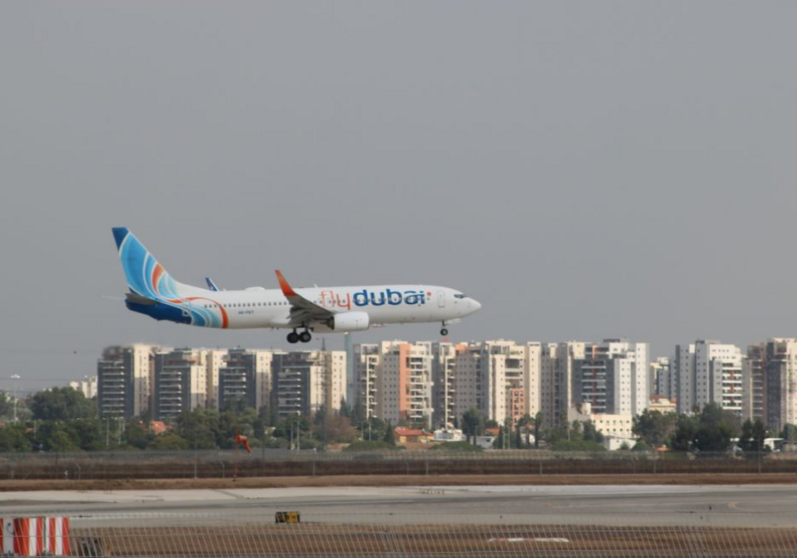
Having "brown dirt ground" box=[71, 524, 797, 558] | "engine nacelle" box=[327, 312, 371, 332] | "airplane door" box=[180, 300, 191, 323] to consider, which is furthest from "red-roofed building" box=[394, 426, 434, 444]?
"brown dirt ground" box=[71, 524, 797, 558]

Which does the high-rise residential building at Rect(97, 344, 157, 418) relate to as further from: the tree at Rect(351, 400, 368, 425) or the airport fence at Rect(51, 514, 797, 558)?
the airport fence at Rect(51, 514, 797, 558)

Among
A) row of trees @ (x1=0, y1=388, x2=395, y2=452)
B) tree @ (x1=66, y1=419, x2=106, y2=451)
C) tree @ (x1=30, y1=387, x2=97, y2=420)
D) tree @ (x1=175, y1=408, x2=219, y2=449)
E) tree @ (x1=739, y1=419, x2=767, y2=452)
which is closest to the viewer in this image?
row of trees @ (x1=0, y1=388, x2=395, y2=452)

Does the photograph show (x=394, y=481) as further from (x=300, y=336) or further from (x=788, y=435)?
(x=788, y=435)

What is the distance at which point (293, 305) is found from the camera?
94.4m

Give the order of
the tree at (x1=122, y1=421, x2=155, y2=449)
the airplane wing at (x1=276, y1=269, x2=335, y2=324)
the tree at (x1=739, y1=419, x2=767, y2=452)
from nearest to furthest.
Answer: the airplane wing at (x1=276, y1=269, x2=335, y2=324) < the tree at (x1=122, y1=421, x2=155, y2=449) < the tree at (x1=739, y1=419, x2=767, y2=452)

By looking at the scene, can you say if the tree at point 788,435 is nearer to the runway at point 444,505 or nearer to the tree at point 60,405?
the tree at point 60,405

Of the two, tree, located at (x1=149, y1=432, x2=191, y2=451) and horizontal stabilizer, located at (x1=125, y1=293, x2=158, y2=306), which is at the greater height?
horizontal stabilizer, located at (x1=125, y1=293, x2=158, y2=306)

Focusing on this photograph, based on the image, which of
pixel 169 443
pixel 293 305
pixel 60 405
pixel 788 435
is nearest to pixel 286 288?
pixel 293 305

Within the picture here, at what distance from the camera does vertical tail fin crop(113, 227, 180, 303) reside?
312ft

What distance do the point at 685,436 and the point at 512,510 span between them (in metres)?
78.8

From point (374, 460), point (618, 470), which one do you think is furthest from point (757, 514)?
point (374, 460)

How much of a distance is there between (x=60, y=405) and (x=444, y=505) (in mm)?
116064

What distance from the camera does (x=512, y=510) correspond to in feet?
166

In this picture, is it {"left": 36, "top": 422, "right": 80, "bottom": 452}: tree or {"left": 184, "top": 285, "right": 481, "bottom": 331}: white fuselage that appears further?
{"left": 36, "top": 422, "right": 80, "bottom": 452}: tree
